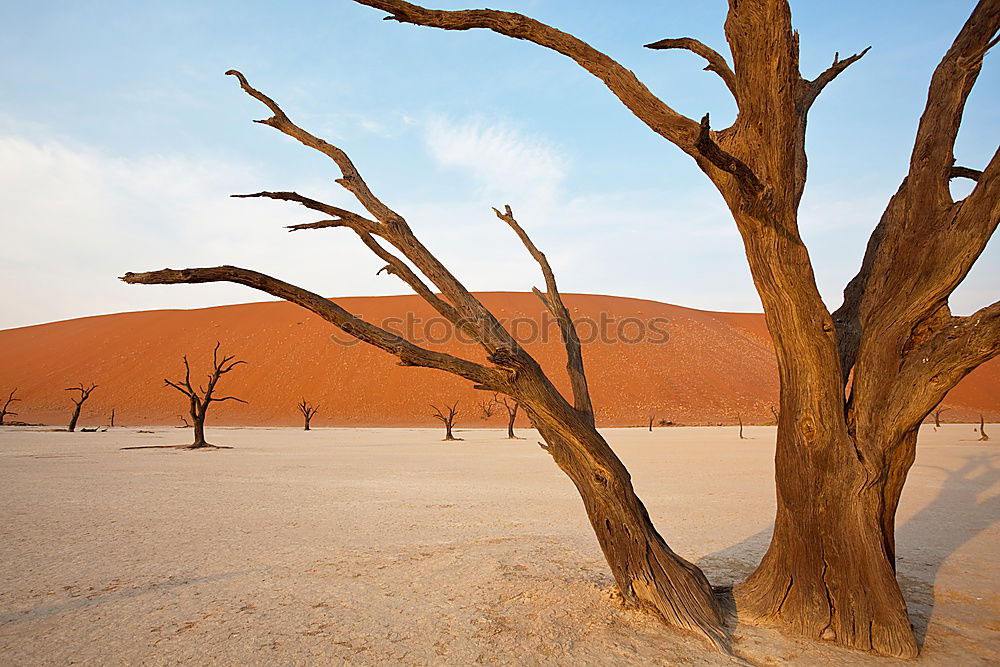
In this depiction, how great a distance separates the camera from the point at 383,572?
5.59 m

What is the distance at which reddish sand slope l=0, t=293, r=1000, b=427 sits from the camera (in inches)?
2307

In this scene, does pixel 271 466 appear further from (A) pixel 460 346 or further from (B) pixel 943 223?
(A) pixel 460 346

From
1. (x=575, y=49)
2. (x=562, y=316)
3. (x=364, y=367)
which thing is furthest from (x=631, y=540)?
(x=364, y=367)

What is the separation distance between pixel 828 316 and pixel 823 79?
164cm

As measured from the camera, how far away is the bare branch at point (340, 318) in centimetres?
378

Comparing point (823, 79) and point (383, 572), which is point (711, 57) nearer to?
point (823, 79)

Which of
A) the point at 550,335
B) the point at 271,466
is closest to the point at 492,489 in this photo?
the point at 271,466

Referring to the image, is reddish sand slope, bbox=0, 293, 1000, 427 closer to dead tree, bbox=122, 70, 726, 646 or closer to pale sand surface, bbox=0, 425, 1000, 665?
pale sand surface, bbox=0, 425, 1000, 665

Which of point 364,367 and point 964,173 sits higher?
point 364,367

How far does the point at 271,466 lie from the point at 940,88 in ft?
52.5

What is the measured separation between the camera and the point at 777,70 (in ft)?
12.6

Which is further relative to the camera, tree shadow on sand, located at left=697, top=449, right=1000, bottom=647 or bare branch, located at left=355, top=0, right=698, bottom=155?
tree shadow on sand, located at left=697, top=449, right=1000, bottom=647

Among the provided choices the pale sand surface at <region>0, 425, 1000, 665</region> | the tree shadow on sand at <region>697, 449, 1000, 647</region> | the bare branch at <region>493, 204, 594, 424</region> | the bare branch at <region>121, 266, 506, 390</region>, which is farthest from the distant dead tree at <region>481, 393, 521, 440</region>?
the bare branch at <region>121, 266, 506, 390</region>

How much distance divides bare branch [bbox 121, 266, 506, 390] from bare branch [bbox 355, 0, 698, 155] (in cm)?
170
